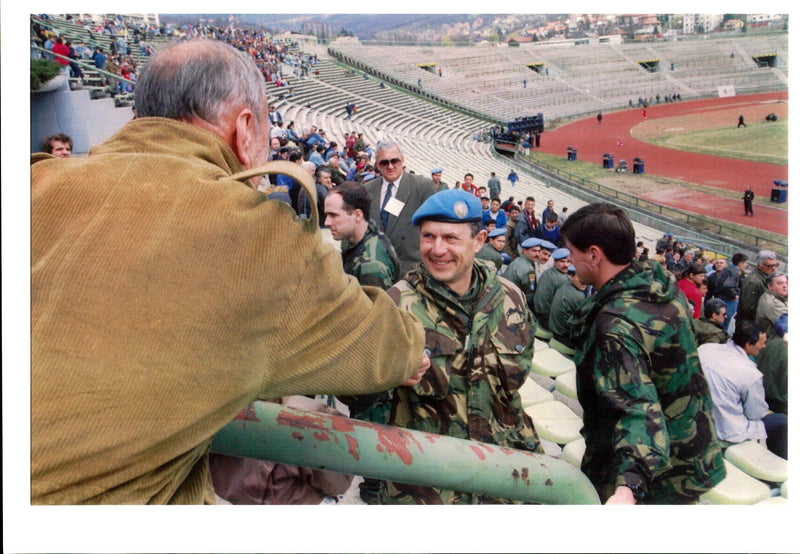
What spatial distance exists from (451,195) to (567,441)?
4.82ft

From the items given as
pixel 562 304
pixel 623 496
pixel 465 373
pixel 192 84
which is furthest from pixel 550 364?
pixel 192 84

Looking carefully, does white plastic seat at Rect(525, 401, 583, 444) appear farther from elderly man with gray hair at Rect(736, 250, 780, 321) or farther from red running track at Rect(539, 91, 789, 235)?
elderly man with gray hair at Rect(736, 250, 780, 321)

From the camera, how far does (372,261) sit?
270cm

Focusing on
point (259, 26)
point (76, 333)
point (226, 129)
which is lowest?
point (76, 333)

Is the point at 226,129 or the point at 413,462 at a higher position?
the point at 226,129

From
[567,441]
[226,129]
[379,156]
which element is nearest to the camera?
[226,129]

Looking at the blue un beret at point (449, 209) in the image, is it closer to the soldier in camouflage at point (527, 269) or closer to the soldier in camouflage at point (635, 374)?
the soldier in camouflage at point (635, 374)

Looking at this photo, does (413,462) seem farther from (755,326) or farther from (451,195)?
(755,326)

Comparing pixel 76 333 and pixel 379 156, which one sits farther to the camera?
pixel 379 156

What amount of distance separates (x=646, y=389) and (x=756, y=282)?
10.1ft

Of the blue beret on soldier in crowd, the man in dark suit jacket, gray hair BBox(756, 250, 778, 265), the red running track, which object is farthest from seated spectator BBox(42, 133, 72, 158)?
gray hair BBox(756, 250, 778, 265)

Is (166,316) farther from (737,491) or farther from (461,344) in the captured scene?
(737,491)

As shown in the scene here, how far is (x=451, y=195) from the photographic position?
1960mm
